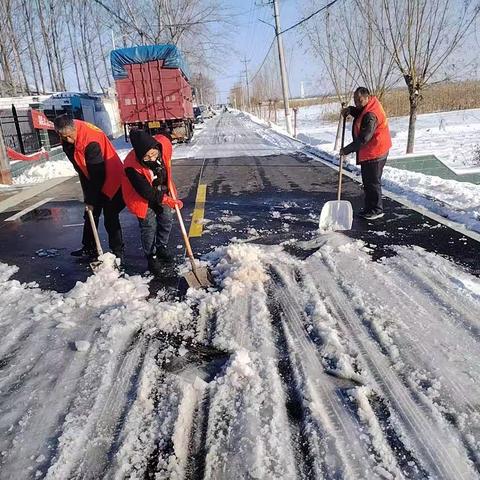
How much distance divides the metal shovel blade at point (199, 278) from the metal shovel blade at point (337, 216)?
1.89 m

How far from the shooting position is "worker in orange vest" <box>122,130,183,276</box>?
12.2 ft

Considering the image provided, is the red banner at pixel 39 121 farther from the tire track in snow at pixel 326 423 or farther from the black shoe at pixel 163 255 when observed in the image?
the tire track in snow at pixel 326 423

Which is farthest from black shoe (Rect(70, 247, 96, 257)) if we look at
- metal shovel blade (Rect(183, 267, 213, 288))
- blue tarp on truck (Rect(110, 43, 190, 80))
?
blue tarp on truck (Rect(110, 43, 190, 80))

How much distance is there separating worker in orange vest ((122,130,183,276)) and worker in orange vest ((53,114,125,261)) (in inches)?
15.1

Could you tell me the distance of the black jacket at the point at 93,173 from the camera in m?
4.14

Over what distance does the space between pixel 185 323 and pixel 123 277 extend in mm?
1225

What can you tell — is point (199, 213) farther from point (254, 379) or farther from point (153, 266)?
point (254, 379)

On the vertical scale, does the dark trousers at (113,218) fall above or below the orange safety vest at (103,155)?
below

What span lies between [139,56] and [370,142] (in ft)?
43.8

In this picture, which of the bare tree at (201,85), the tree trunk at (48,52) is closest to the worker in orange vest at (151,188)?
the bare tree at (201,85)

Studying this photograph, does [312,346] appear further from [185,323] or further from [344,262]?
[344,262]

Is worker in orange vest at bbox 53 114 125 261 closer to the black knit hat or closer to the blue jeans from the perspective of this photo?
the blue jeans

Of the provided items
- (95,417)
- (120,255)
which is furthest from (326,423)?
(120,255)

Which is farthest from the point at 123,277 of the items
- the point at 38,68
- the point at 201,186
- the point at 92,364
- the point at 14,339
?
the point at 38,68
